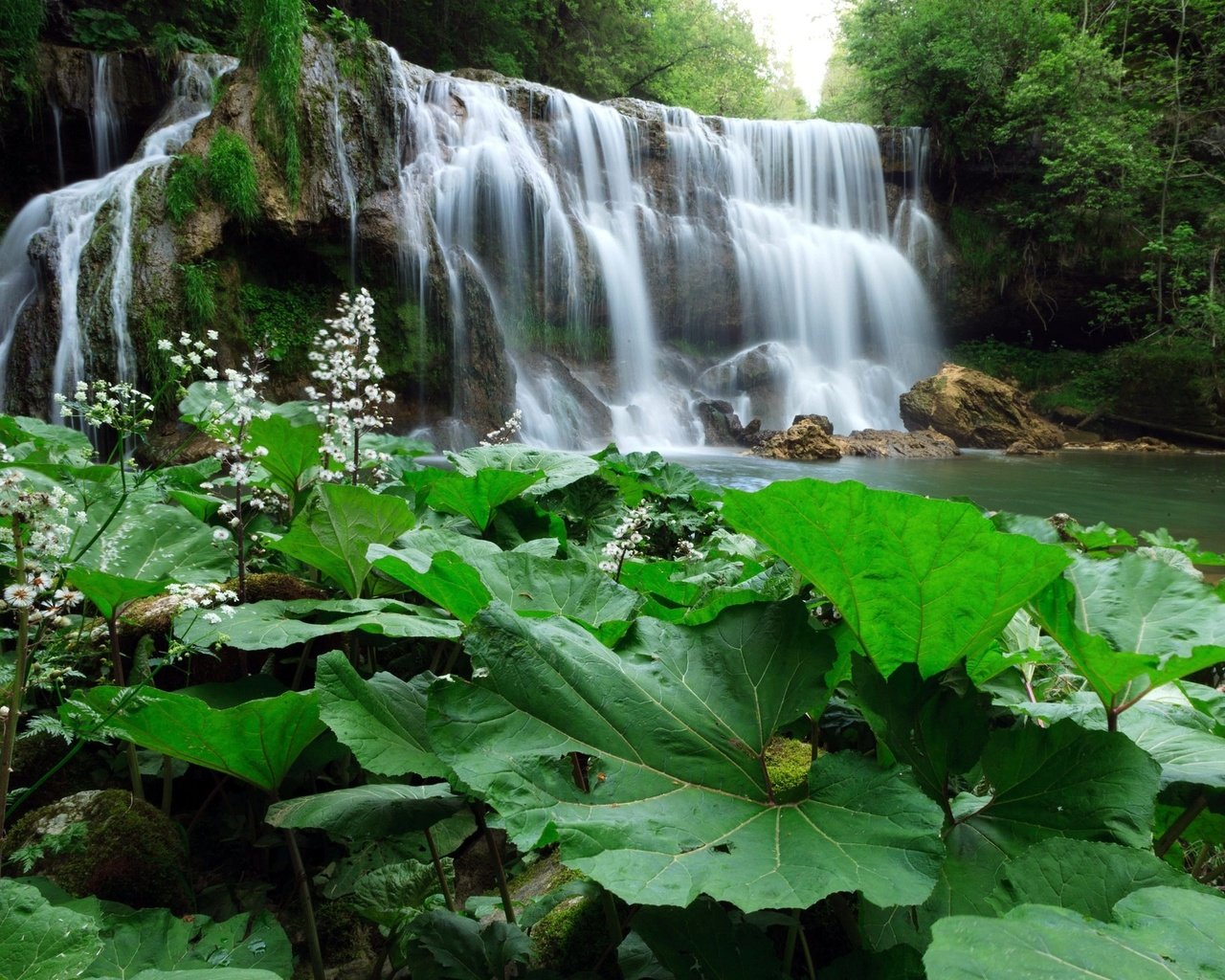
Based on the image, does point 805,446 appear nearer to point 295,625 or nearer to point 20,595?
point 295,625

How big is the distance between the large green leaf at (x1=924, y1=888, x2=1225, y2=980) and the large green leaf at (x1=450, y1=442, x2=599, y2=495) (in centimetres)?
223

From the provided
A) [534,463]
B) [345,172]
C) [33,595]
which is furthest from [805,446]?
[33,595]

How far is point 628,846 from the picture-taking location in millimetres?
781

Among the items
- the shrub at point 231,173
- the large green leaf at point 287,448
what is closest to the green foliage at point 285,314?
the shrub at point 231,173

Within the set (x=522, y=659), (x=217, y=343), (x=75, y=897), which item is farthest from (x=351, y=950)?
(x=217, y=343)

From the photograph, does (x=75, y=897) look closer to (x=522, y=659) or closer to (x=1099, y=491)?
(x=522, y=659)

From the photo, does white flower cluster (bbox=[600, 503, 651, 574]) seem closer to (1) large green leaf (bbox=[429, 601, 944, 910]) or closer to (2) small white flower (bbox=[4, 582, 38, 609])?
(1) large green leaf (bbox=[429, 601, 944, 910])

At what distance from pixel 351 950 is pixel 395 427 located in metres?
11.3

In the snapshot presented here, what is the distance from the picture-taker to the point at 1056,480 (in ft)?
39.1

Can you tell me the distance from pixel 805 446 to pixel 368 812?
1289 centimetres

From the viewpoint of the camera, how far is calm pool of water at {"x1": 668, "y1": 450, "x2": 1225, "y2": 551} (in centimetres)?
916

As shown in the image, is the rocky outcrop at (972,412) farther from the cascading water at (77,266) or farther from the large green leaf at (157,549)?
the large green leaf at (157,549)

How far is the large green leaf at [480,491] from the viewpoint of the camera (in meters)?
2.38

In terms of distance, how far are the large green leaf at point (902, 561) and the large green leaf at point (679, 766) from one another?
9cm
